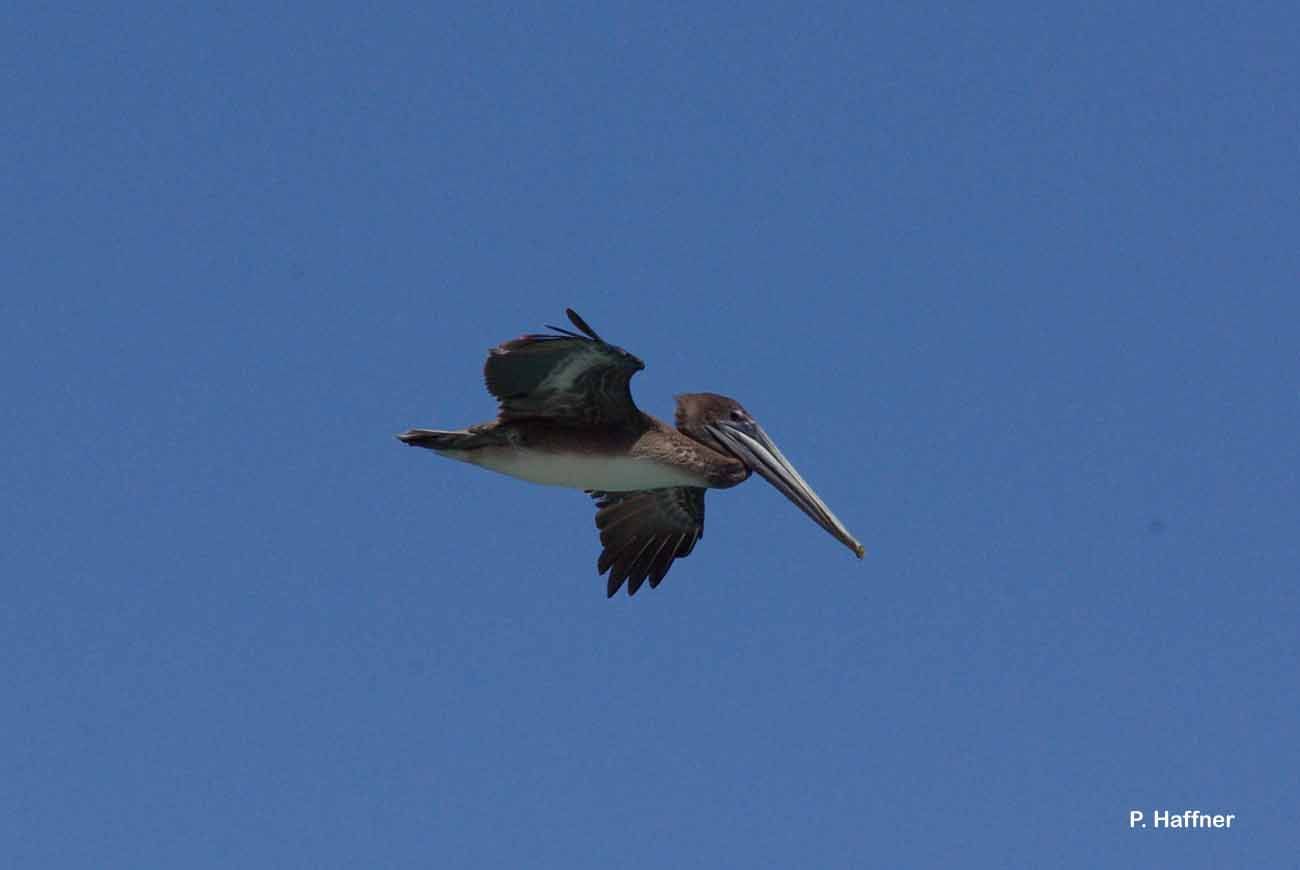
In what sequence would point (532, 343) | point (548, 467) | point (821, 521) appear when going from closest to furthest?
point (532, 343) → point (548, 467) → point (821, 521)

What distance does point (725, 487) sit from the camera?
64.7 ft

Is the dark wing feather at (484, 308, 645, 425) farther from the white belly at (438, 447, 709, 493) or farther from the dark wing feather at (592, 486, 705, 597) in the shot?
the dark wing feather at (592, 486, 705, 597)

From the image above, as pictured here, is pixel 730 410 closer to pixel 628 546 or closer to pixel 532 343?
pixel 628 546

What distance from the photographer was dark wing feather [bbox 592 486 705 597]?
2120cm

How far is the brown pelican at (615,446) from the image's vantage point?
1836 cm

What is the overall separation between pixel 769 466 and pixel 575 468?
2.17 metres

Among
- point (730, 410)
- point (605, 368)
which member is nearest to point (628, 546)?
point (730, 410)

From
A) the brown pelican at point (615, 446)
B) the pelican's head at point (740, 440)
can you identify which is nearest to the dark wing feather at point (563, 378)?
the brown pelican at point (615, 446)

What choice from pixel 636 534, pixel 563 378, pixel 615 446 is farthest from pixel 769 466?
pixel 563 378

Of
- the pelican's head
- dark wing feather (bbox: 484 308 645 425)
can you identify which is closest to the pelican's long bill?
the pelican's head

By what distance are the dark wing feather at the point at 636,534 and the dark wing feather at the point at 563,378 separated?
2321 millimetres

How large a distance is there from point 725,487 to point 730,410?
3.68 feet

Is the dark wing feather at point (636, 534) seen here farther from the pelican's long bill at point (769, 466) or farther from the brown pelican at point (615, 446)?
the pelican's long bill at point (769, 466)

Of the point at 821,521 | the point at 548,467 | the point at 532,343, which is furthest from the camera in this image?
the point at 821,521
